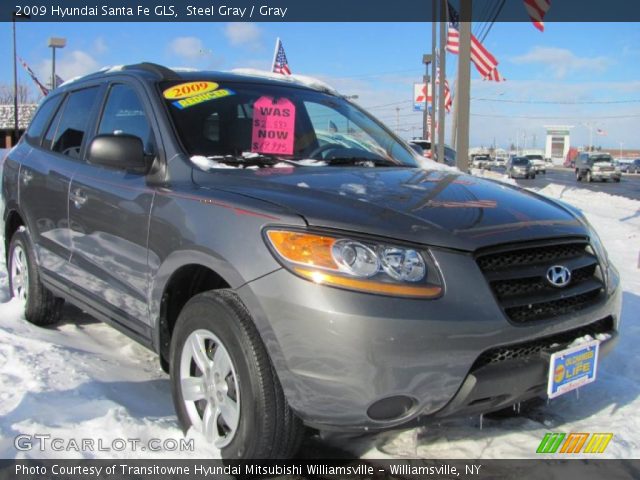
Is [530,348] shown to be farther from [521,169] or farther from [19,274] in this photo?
[521,169]

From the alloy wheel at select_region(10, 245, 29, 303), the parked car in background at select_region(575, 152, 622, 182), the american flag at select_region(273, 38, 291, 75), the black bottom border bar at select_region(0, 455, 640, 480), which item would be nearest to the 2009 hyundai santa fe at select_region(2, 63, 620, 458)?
the black bottom border bar at select_region(0, 455, 640, 480)

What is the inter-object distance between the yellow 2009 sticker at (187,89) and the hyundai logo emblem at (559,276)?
210 centimetres

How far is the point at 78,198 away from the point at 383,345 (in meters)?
2.37

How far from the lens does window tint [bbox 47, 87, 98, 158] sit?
154 inches

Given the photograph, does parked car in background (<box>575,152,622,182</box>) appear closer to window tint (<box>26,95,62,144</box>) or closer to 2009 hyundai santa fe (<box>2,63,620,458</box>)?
2009 hyundai santa fe (<box>2,63,620,458</box>)

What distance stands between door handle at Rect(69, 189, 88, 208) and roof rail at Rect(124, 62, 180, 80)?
2.68 feet

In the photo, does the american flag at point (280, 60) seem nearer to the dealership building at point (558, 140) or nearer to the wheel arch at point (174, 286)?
the wheel arch at point (174, 286)

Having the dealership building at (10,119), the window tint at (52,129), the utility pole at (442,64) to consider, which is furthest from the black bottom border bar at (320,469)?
the dealership building at (10,119)

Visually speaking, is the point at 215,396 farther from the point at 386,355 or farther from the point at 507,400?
the point at 507,400

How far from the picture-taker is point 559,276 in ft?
7.81

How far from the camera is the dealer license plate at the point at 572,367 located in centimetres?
230

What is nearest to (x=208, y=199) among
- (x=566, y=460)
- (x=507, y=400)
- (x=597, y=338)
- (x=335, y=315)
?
(x=335, y=315)

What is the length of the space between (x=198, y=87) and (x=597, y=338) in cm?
243
